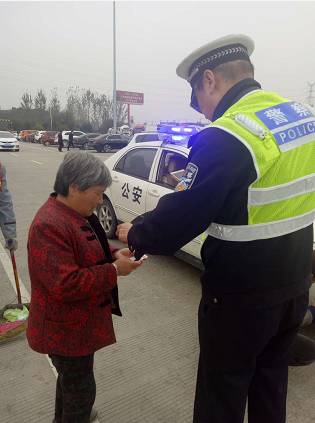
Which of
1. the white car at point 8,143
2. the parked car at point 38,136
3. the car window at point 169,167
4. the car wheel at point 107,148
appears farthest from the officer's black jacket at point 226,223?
the parked car at point 38,136

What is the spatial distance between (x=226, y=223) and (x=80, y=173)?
2.10ft

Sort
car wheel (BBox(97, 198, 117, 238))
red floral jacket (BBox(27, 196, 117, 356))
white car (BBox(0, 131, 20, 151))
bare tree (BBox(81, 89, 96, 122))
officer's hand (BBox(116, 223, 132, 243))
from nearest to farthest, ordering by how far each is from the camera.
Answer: red floral jacket (BBox(27, 196, 117, 356)) < officer's hand (BBox(116, 223, 132, 243)) < car wheel (BBox(97, 198, 117, 238)) < white car (BBox(0, 131, 20, 151)) < bare tree (BBox(81, 89, 96, 122))

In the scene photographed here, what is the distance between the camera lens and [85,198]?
1.61m

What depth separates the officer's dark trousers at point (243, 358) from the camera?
1531 millimetres

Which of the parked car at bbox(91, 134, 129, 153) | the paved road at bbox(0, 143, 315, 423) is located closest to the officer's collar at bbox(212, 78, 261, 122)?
the paved road at bbox(0, 143, 315, 423)

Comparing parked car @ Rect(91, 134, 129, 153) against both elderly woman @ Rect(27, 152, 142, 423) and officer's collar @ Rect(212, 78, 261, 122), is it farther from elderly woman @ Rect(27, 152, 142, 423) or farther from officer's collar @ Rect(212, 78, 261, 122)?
officer's collar @ Rect(212, 78, 261, 122)

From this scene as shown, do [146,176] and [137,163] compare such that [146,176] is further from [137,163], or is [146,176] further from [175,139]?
[175,139]

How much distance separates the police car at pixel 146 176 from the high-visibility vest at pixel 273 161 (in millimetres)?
2577

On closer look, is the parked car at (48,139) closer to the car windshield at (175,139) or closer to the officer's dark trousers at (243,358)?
the car windshield at (175,139)

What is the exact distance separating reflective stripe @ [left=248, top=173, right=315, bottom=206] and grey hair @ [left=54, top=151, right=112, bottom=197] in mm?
643

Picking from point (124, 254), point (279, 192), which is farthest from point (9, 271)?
point (279, 192)

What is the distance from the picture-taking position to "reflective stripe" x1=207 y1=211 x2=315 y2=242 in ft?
4.61

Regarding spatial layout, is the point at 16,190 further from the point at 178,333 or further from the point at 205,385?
the point at 205,385

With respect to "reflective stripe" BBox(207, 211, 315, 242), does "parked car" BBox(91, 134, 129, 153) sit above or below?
below
